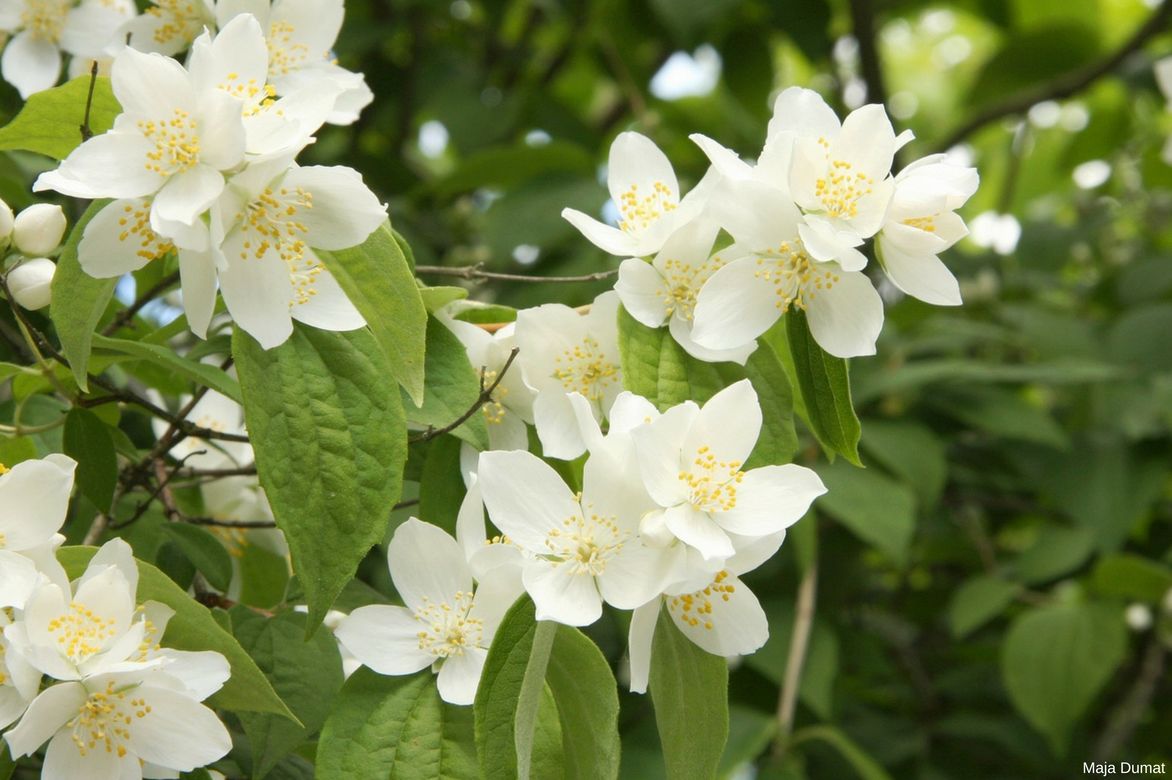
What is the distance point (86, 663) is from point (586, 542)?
1.23ft

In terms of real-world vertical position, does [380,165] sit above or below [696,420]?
below

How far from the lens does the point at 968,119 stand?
113 inches

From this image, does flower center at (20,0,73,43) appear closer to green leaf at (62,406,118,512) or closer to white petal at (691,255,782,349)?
green leaf at (62,406,118,512)

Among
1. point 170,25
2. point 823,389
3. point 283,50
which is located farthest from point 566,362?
point 170,25

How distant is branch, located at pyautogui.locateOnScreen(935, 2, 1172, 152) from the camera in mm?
2629

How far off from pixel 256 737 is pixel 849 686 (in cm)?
179

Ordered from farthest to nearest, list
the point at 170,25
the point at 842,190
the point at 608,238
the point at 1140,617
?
the point at 1140,617 < the point at 170,25 < the point at 608,238 < the point at 842,190

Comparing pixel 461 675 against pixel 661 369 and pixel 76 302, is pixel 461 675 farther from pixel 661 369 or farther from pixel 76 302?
pixel 76 302

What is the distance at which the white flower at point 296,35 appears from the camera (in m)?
1.16

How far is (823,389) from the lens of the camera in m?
1.01

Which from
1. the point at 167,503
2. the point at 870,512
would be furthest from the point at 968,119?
the point at 167,503

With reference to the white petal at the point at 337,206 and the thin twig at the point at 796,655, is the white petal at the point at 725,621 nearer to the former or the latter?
the white petal at the point at 337,206

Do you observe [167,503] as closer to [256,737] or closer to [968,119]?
[256,737]

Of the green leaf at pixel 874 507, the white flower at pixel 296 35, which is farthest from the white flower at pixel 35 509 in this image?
the green leaf at pixel 874 507
